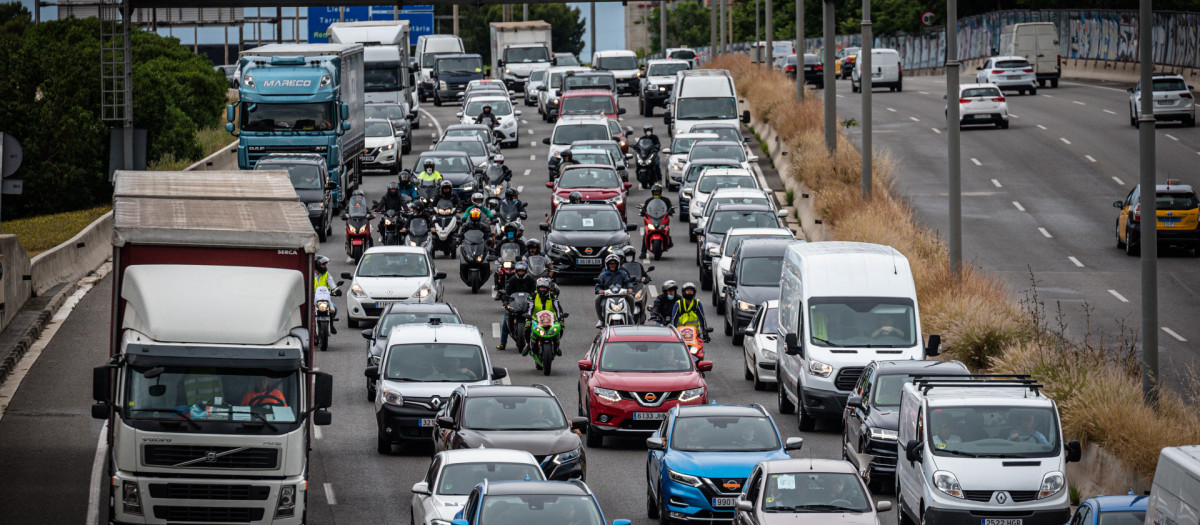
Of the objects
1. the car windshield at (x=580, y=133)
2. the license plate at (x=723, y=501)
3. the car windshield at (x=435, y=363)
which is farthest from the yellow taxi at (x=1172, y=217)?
the license plate at (x=723, y=501)

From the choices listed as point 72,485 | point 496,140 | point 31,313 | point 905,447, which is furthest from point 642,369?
point 496,140

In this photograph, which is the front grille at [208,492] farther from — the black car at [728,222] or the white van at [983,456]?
the black car at [728,222]

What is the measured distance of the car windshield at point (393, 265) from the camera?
31.1m

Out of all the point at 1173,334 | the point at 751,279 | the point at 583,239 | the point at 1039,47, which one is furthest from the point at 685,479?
the point at 1039,47

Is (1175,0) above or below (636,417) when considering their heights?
above

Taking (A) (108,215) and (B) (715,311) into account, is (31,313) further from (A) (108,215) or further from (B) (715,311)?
(B) (715,311)

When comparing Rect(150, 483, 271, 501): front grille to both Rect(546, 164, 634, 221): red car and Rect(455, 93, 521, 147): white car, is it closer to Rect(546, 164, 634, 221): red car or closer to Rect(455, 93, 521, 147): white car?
Rect(546, 164, 634, 221): red car

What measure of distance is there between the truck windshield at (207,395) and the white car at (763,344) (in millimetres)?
11076

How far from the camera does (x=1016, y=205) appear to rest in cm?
4453

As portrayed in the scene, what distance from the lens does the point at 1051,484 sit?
1653 cm

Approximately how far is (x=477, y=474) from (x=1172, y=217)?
26.2 metres

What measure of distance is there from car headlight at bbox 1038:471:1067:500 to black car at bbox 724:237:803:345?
1270 centimetres

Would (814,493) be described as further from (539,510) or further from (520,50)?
(520,50)

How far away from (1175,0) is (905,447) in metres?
75.4
